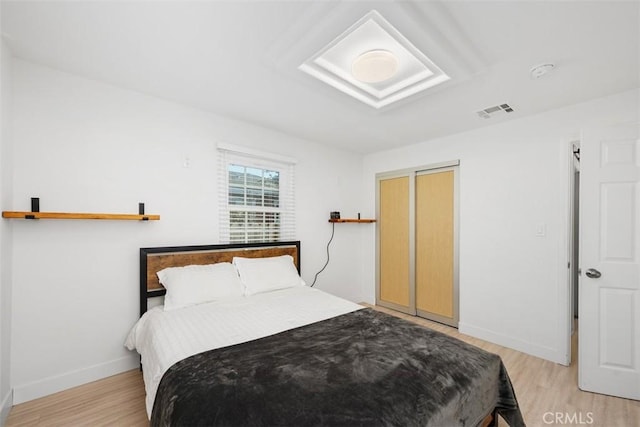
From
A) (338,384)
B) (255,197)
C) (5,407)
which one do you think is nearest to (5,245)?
(5,407)

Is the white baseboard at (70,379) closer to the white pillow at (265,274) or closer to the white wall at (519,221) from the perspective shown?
the white pillow at (265,274)

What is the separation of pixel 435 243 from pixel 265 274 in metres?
2.35

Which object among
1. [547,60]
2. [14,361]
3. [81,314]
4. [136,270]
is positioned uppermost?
[547,60]

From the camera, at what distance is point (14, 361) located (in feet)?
6.43

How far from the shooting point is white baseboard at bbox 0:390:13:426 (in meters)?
1.75

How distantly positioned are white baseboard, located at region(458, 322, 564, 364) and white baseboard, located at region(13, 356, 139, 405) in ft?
11.8

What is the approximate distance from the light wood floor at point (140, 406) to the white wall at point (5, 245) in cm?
21

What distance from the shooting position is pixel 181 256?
2.64 metres

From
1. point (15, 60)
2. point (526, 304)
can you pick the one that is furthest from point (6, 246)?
point (526, 304)

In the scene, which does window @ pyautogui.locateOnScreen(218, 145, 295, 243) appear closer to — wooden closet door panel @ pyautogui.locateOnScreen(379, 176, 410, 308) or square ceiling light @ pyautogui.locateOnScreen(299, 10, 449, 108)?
square ceiling light @ pyautogui.locateOnScreen(299, 10, 449, 108)

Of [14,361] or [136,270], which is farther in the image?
[136,270]

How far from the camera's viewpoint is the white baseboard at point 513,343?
267 cm

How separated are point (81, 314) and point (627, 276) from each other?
434cm

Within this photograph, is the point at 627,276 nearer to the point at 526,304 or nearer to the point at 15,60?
the point at 526,304
